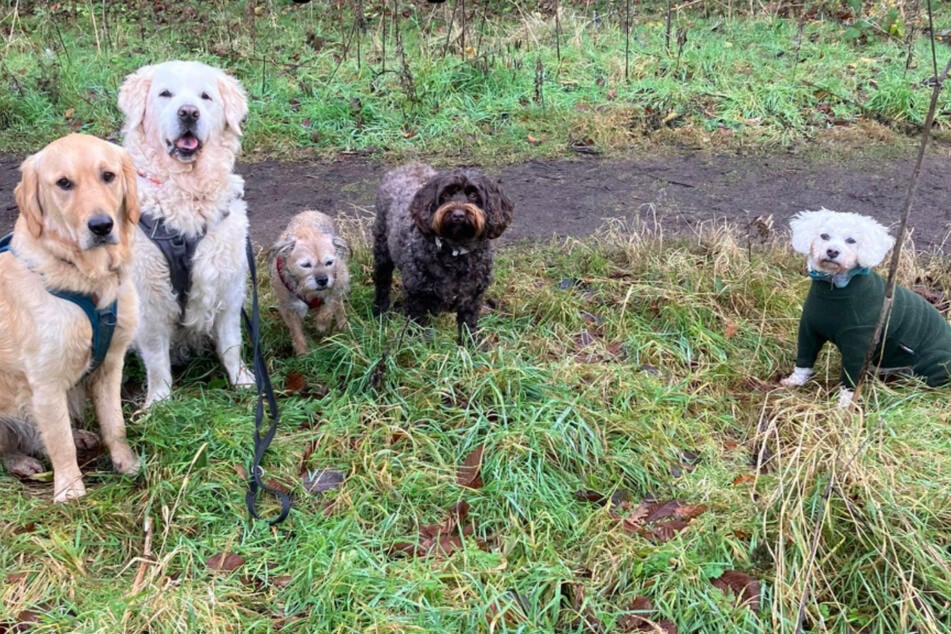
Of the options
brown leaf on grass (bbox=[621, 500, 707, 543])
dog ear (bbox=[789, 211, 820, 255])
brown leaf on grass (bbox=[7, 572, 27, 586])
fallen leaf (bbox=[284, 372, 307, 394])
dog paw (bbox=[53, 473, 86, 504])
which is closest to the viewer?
brown leaf on grass (bbox=[7, 572, 27, 586])

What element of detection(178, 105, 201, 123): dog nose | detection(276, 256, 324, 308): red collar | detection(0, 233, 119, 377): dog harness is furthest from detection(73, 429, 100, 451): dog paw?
detection(178, 105, 201, 123): dog nose

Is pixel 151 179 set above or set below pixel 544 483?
above

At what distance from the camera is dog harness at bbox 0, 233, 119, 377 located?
119 inches

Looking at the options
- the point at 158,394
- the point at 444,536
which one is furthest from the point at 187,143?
the point at 444,536

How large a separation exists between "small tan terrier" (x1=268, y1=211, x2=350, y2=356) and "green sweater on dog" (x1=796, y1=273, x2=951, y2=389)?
2565 millimetres

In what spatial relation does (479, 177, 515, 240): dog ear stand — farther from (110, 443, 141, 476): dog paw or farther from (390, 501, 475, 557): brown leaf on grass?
(110, 443, 141, 476): dog paw

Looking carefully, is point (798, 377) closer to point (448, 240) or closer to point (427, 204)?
point (448, 240)

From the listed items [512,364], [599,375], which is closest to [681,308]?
[599,375]

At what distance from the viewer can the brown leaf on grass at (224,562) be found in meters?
2.88

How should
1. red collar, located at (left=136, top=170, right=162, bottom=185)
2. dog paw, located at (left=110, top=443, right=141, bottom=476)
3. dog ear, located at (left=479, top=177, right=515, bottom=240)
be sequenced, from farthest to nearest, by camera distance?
dog ear, located at (left=479, top=177, right=515, bottom=240), red collar, located at (left=136, top=170, right=162, bottom=185), dog paw, located at (left=110, top=443, right=141, bottom=476)

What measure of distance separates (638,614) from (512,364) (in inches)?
57.4

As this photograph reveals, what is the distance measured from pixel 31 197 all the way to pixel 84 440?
4.17 ft

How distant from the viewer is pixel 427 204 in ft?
13.9

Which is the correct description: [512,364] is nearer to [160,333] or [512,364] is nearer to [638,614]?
[638,614]
